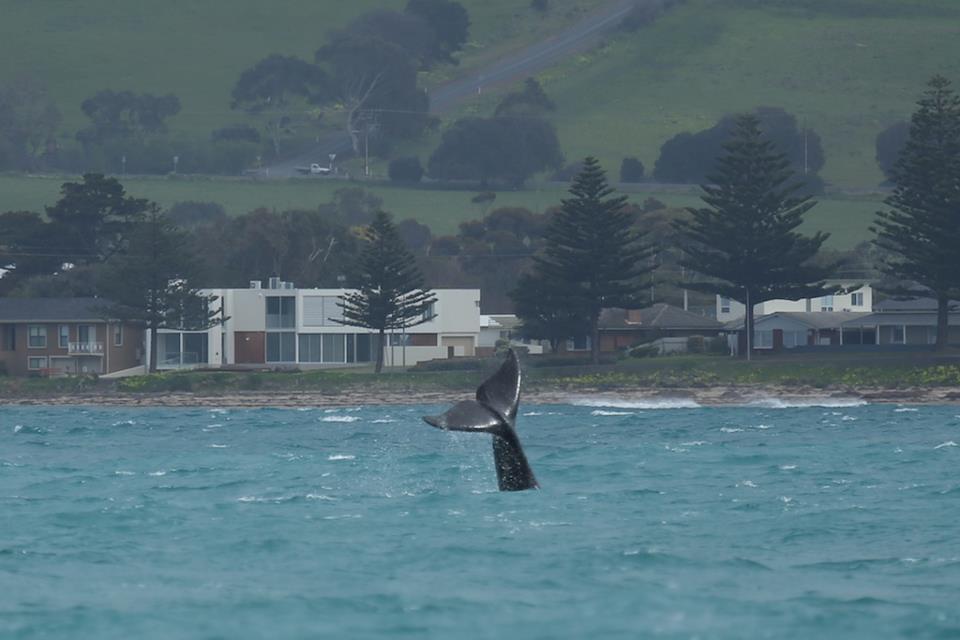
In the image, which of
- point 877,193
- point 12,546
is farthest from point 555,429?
point 877,193

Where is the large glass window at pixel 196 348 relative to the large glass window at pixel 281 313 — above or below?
below

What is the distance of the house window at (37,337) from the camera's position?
9625 centimetres

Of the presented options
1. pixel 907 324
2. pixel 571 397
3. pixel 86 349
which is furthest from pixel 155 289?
pixel 907 324

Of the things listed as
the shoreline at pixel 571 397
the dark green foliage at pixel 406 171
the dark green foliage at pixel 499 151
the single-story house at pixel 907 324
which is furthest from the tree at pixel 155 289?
the dark green foliage at pixel 406 171

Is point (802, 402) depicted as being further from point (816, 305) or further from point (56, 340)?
point (56, 340)

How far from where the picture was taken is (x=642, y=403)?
7719 centimetres

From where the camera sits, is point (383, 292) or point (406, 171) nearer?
point (383, 292)

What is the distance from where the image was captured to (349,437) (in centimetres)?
5388

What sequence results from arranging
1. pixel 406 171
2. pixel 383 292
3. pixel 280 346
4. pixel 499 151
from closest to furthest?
pixel 383 292 → pixel 280 346 → pixel 499 151 → pixel 406 171

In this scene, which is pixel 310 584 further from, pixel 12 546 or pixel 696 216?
pixel 696 216

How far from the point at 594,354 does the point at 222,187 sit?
111 meters

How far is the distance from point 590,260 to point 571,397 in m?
9.89

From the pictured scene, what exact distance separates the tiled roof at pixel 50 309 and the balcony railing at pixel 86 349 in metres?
1.23

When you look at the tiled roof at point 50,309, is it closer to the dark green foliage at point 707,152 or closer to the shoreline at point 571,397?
the shoreline at point 571,397
